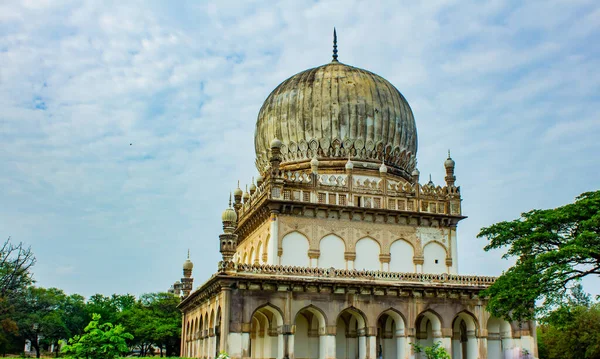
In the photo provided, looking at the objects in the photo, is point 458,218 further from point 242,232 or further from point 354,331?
point 242,232

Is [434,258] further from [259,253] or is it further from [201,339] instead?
[201,339]

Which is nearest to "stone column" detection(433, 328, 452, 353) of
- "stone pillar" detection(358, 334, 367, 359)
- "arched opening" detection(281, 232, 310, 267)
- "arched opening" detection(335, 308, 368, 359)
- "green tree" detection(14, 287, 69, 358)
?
"stone pillar" detection(358, 334, 367, 359)

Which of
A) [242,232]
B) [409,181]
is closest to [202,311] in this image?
[242,232]

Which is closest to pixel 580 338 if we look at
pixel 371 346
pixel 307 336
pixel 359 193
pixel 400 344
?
pixel 400 344

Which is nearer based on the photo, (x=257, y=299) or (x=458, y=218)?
(x=257, y=299)

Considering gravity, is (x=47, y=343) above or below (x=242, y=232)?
below

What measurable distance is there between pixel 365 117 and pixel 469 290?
29.6 ft

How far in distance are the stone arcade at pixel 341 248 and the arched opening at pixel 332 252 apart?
0.14 ft

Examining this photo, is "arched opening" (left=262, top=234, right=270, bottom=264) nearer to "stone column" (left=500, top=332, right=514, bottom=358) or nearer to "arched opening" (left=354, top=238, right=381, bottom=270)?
"arched opening" (left=354, top=238, right=381, bottom=270)

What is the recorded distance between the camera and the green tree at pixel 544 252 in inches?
843

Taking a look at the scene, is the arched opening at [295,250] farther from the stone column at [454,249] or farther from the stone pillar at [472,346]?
the stone pillar at [472,346]

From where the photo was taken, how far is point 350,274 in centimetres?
2569

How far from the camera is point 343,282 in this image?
25.2 meters

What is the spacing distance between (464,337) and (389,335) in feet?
11.6
